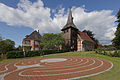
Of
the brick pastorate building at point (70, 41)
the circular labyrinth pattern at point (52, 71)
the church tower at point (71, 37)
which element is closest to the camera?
the circular labyrinth pattern at point (52, 71)

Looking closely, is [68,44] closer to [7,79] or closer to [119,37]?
[119,37]

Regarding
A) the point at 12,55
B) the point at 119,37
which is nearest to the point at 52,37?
the point at 12,55

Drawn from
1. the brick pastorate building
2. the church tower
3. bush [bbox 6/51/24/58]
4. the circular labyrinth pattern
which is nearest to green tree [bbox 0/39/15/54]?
bush [bbox 6/51/24/58]

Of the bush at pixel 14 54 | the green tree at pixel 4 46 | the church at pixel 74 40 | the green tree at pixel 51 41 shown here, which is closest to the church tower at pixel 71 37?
the church at pixel 74 40

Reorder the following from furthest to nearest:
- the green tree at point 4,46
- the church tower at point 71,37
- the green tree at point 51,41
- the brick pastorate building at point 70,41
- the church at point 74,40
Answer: the church tower at point 71,37 < the brick pastorate building at point 70,41 < the church at point 74,40 < the green tree at point 51,41 < the green tree at point 4,46

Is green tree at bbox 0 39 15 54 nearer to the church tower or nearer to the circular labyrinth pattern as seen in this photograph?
the circular labyrinth pattern

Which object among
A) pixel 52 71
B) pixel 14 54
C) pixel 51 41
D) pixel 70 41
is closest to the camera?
pixel 52 71

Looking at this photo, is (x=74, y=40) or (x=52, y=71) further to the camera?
(x=74, y=40)

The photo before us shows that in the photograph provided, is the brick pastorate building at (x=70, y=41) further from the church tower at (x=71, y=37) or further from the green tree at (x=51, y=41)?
the green tree at (x=51, y=41)

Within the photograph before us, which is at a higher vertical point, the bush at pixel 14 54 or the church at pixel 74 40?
the church at pixel 74 40

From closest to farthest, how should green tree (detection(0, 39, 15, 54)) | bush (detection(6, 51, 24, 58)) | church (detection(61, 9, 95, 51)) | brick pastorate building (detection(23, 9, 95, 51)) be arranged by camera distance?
1. bush (detection(6, 51, 24, 58))
2. green tree (detection(0, 39, 15, 54))
3. church (detection(61, 9, 95, 51))
4. brick pastorate building (detection(23, 9, 95, 51))

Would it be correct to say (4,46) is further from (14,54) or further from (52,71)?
(52,71)

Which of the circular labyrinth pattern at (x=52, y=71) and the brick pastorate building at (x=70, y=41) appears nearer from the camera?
the circular labyrinth pattern at (x=52, y=71)

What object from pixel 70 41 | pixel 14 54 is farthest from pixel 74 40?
pixel 14 54
